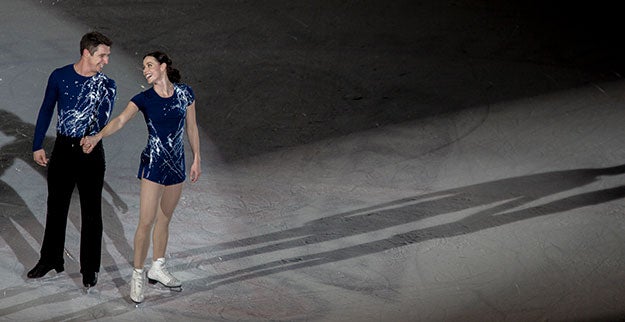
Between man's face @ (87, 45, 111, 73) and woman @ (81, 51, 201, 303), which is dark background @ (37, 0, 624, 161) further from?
man's face @ (87, 45, 111, 73)

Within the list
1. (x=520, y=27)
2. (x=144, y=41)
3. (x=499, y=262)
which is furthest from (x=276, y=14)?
(x=499, y=262)

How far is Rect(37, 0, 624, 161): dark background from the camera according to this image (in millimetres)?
12922

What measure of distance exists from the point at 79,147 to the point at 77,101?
13.0 inches

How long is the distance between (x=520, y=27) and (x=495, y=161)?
2.56 metres

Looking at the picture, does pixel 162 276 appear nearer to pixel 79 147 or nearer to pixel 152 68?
pixel 79 147

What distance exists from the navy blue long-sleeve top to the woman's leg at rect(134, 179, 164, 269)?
1.89ft

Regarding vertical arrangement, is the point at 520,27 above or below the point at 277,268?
above

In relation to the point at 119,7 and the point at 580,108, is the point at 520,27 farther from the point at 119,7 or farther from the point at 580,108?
the point at 119,7

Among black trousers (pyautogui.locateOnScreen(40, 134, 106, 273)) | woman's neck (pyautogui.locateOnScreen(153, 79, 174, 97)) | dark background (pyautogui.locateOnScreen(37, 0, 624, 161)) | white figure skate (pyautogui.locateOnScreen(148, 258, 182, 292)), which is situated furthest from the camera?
dark background (pyautogui.locateOnScreen(37, 0, 624, 161))

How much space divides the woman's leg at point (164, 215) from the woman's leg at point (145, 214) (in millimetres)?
57

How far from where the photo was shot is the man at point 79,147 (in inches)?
382

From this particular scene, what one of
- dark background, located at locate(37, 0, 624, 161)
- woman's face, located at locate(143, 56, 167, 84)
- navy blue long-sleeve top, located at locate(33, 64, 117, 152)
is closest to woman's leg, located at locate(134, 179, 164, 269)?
navy blue long-sleeve top, located at locate(33, 64, 117, 152)

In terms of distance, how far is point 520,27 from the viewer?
46.9 feet

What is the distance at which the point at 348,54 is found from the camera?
13.9 metres
